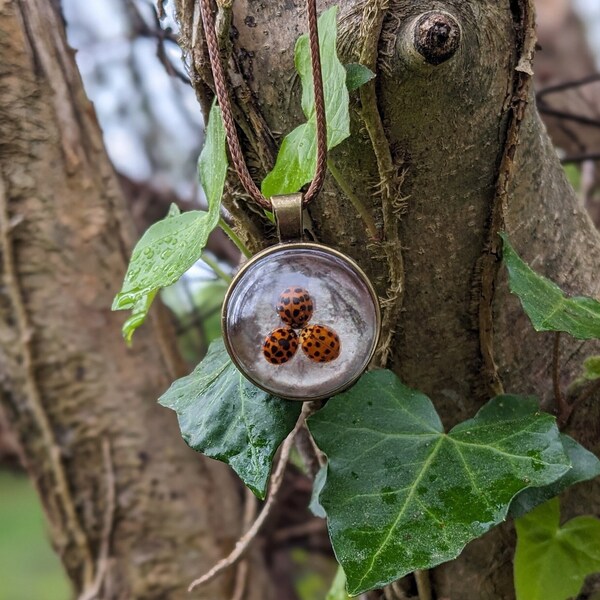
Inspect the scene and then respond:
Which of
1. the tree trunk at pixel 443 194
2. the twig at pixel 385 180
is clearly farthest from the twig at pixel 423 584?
the twig at pixel 385 180

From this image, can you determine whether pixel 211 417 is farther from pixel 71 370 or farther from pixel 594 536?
pixel 71 370

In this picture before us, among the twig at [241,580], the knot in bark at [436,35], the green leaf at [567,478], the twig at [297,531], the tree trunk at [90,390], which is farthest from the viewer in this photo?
the twig at [297,531]

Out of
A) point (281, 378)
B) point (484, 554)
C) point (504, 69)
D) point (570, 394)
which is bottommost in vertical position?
point (484, 554)

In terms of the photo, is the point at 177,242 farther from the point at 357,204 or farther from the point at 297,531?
the point at 297,531

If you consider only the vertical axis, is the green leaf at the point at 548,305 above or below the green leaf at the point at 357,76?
below

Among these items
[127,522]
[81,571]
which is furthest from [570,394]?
[81,571]

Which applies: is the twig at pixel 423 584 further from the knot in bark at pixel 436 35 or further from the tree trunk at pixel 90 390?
the tree trunk at pixel 90 390

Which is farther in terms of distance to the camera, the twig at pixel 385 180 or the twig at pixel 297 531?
the twig at pixel 297 531
